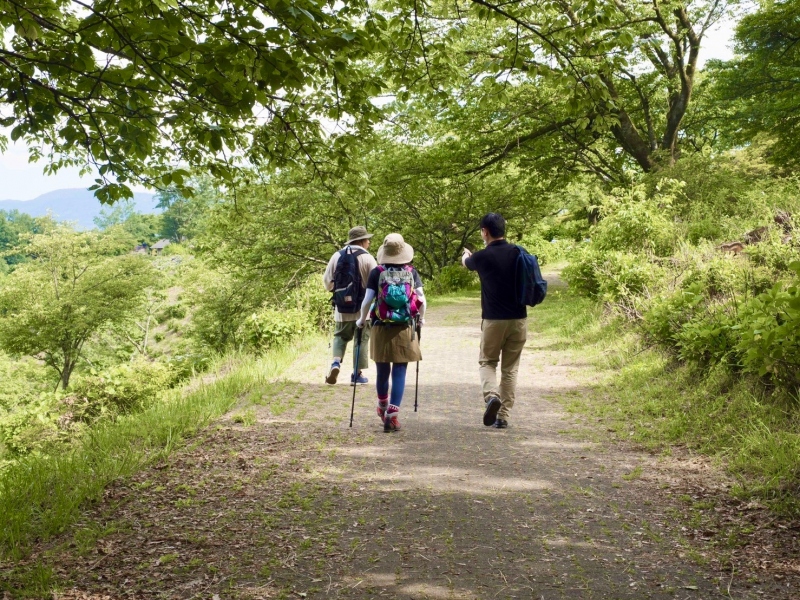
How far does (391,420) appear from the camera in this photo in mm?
6898

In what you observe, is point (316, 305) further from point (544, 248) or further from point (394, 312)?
point (544, 248)

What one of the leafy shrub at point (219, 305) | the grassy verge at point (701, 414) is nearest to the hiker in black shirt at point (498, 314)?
the grassy verge at point (701, 414)

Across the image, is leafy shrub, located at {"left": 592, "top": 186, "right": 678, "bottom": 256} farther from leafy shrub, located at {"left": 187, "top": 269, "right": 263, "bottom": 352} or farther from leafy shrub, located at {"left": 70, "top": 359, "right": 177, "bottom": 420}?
leafy shrub, located at {"left": 187, "top": 269, "right": 263, "bottom": 352}

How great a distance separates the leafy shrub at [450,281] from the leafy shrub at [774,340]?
2161 centimetres

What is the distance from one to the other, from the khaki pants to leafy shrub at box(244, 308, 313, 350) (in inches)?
269

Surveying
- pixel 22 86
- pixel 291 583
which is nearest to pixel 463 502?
pixel 291 583

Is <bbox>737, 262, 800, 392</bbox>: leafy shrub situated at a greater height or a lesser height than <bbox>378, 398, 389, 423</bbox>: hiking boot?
greater

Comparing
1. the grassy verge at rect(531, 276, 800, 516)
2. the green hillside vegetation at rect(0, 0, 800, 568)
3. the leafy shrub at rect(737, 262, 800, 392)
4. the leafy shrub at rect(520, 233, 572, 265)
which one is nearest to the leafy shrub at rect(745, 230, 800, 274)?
the green hillside vegetation at rect(0, 0, 800, 568)

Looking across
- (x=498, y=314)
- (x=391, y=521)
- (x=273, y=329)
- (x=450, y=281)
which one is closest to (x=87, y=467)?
(x=391, y=521)

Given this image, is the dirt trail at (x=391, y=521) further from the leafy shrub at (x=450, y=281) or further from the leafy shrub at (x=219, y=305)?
the leafy shrub at (x=450, y=281)

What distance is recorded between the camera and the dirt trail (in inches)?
144

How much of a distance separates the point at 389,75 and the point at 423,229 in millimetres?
22246

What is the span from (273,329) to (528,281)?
781 cm

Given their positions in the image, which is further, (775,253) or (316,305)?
(316,305)
